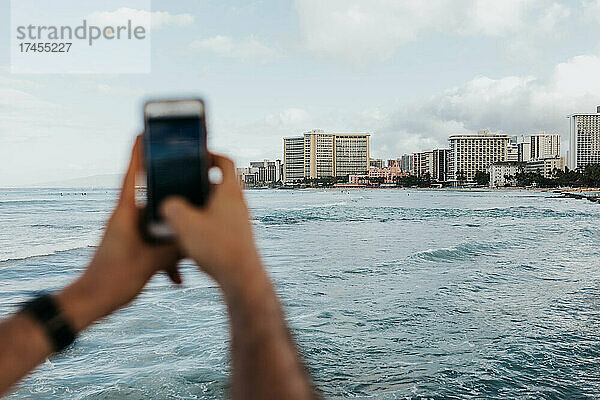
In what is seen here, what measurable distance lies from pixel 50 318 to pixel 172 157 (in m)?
0.33

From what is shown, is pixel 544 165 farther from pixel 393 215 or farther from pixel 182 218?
pixel 182 218

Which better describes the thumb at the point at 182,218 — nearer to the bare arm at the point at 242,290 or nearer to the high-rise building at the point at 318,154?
the bare arm at the point at 242,290

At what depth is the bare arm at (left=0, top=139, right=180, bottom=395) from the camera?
89 cm

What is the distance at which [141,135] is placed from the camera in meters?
0.93

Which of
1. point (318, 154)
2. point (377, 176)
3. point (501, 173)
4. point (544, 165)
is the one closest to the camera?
point (501, 173)

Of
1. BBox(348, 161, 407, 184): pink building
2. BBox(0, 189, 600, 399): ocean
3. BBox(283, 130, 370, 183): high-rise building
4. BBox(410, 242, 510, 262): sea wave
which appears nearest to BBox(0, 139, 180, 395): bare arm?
BBox(0, 189, 600, 399): ocean

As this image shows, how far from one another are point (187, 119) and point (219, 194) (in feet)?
0.51

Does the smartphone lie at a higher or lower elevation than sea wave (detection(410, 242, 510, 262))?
higher

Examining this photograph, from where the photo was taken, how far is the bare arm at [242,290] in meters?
0.72

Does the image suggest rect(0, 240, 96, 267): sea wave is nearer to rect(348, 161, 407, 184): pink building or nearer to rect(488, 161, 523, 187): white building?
rect(488, 161, 523, 187): white building

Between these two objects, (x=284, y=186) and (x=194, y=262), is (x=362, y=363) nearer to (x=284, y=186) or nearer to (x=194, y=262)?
(x=194, y=262)

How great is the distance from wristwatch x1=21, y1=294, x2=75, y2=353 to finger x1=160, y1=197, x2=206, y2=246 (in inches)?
10.1

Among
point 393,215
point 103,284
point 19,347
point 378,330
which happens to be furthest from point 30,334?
point 393,215

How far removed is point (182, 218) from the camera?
0.83 metres
